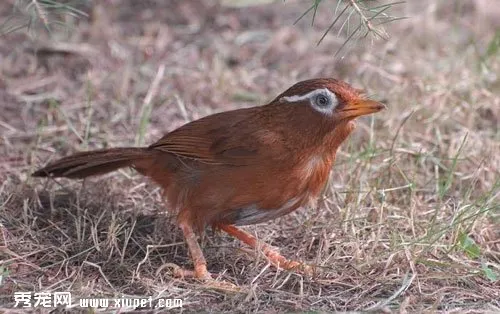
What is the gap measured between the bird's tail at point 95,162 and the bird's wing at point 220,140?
0.13 metres

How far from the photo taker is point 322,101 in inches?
177

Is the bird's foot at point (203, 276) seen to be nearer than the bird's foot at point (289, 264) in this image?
Yes

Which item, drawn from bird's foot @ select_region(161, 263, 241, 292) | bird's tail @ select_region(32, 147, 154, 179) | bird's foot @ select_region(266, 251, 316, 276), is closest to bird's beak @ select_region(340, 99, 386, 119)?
bird's foot @ select_region(266, 251, 316, 276)

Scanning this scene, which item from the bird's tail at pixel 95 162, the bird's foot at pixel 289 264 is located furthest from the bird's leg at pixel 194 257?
the bird's tail at pixel 95 162

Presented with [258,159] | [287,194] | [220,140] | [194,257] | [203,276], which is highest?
[220,140]

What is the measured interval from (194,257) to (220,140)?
1.99ft

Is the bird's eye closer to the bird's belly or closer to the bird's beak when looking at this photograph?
the bird's beak

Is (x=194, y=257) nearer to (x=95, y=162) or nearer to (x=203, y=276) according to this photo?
(x=203, y=276)

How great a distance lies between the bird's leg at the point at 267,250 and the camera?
14.8 ft

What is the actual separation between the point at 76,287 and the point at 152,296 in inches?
13.6

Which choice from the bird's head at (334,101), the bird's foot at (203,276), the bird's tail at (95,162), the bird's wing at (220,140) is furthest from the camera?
the bird's tail at (95,162)

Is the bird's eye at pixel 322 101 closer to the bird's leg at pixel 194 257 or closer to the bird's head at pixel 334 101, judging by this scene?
the bird's head at pixel 334 101

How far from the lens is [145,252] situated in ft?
15.6

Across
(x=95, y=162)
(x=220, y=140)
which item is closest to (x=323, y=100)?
(x=220, y=140)
